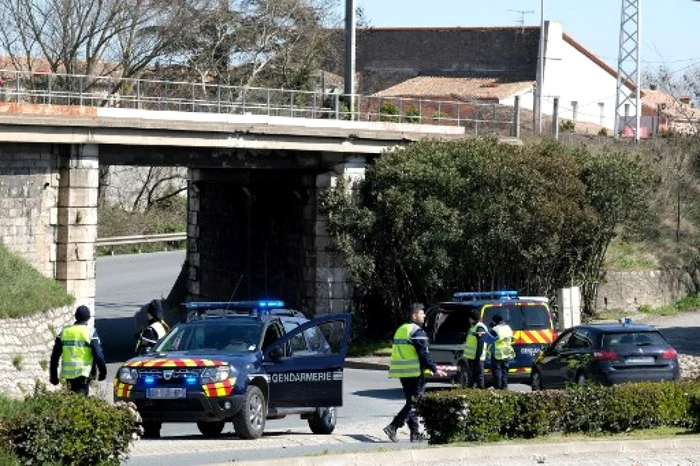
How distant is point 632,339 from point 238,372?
8.53 meters

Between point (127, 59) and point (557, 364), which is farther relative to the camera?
point (127, 59)

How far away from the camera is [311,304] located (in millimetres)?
40594

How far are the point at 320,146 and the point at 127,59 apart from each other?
787 inches

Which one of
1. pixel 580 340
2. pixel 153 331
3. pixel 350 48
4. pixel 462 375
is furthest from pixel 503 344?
pixel 350 48

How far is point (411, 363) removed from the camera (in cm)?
1909

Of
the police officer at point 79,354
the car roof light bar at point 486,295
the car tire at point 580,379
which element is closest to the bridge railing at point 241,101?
the car roof light bar at point 486,295

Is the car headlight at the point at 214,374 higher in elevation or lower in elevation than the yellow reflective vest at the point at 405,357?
lower

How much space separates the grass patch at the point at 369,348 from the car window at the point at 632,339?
44.8 ft

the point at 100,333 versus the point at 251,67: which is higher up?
the point at 251,67

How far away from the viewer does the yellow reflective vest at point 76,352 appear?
18266mm

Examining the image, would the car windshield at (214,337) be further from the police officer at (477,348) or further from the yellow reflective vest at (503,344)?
the yellow reflective vest at (503,344)

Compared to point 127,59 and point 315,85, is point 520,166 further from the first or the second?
point 315,85

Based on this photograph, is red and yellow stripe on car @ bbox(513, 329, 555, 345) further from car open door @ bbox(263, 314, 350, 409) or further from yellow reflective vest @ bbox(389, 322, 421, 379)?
yellow reflective vest @ bbox(389, 322, 421, 379)

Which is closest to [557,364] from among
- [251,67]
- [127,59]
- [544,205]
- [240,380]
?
[240,380]
